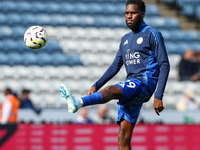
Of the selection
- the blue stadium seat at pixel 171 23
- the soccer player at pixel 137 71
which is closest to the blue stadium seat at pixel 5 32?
the blue stadium seat at pixel 171 23

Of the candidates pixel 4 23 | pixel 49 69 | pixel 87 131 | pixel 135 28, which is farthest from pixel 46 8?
pixel 135 28

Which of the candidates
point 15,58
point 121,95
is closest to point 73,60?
point 15,58

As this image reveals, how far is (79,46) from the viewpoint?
11.1 meters

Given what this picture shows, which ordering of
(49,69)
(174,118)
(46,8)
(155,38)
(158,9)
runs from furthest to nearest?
(158,9)
(46,8)
(49,69)
(174,118)
(155,38)

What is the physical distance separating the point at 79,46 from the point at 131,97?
24.4 feet

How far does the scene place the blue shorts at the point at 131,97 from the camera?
3738mm

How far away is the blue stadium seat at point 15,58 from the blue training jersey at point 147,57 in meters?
6.78

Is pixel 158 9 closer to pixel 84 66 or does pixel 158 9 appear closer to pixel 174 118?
pixel 84 66

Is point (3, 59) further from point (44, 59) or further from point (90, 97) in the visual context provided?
point (90, 97)

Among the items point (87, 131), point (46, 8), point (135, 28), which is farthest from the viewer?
point (46, 8)

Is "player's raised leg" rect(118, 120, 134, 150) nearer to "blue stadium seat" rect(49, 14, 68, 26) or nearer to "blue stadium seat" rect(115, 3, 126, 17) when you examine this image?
"blue stadium seat" rect(49, 14, 68, 26)

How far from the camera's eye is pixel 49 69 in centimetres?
1040

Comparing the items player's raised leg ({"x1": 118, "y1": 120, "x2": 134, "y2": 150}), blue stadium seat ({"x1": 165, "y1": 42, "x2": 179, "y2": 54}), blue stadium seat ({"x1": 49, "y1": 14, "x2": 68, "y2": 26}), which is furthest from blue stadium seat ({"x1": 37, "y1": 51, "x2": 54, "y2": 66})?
player's raised leg ({"x1": 118, "y1": 120, "x2": 134, "y2": 150})

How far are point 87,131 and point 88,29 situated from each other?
5.60 metres
